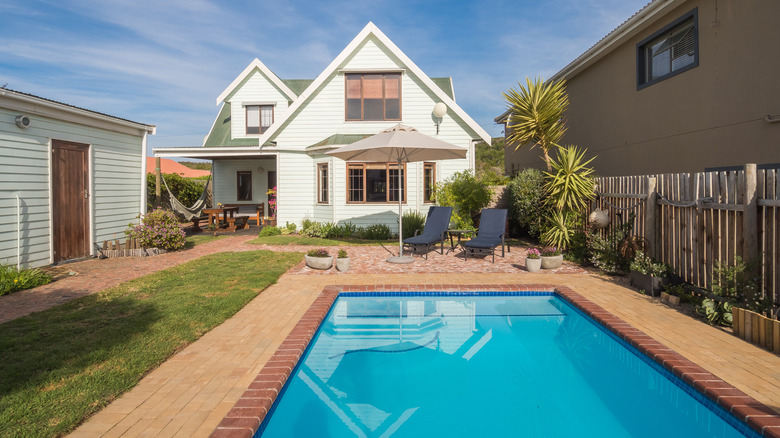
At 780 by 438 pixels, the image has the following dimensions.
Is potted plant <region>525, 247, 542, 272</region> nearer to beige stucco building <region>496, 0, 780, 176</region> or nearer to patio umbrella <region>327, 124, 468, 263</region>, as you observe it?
patio umbrella <region>327, 124, 468, 263</region>

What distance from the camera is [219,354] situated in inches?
166

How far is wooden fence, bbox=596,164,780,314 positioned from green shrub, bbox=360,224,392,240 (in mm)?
7314

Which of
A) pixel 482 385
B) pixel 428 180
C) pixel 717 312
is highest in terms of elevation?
pixel 428 180

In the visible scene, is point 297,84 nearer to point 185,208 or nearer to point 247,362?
point 185,208

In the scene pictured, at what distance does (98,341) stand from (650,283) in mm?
7547

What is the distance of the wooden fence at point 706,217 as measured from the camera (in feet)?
15.6

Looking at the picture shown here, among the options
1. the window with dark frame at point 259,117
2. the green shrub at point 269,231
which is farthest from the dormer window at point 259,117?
the green shrub at point 269,231

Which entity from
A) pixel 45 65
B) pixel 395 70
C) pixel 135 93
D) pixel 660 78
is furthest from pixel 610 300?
pixel 135 93

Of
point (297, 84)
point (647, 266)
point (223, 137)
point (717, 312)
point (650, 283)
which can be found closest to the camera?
point (717, 312)

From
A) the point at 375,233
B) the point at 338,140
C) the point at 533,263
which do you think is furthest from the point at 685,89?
the point at 338,140

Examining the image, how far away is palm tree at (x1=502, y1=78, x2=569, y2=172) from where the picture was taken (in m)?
10.5

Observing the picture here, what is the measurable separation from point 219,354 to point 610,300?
215 inches

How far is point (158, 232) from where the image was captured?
11.0 m

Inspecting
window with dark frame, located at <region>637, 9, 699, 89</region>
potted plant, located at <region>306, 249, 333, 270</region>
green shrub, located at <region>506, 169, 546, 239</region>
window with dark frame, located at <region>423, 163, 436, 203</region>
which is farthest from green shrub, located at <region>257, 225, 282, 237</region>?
window with dark frame, located at <region>637, 9, 699, 89</region>
